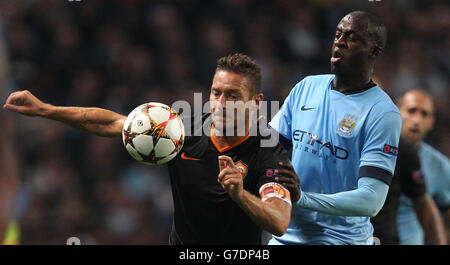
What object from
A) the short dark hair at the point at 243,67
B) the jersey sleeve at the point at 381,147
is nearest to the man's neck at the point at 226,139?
the short dark hair at the point at 243,67

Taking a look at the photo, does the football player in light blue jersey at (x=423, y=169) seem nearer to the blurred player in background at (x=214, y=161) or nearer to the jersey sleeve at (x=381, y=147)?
the jersey sleeve at (x=381, y=147)

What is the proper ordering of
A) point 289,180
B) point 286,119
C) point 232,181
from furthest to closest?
point 286,119
point 289,180
point 232,181

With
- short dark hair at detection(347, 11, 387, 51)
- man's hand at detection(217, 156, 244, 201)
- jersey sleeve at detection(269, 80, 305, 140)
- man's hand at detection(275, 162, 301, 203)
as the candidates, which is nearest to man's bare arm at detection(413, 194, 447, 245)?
jersey sleeve at detection(269, 80, 305, 140)

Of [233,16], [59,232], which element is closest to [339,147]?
[59,232]

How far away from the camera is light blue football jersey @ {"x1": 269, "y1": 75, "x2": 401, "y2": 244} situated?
4180 mm

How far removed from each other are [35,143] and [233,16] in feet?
13.2

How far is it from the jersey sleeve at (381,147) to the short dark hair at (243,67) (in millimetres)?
875

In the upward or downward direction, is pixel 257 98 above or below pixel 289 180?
above

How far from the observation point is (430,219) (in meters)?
5.70

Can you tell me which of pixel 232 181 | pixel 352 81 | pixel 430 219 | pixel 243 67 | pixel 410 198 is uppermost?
pixel 243 67

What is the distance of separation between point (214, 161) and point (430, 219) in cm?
247

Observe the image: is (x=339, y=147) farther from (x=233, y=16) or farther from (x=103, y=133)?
(x=233, y=16)

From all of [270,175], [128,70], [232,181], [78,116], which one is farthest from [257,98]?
[128,70]

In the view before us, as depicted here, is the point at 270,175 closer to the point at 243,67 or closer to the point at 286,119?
the point at 286,119
